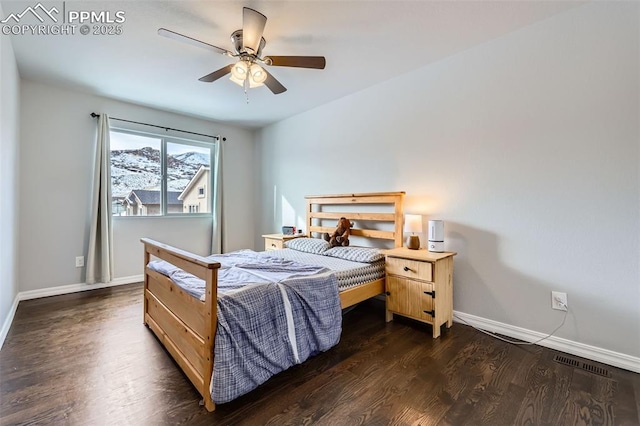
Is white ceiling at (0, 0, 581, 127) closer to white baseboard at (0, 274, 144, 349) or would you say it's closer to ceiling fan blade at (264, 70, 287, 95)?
ceiling fan blade at (264, 70, 287, 95)

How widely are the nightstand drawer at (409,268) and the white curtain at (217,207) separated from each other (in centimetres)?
309

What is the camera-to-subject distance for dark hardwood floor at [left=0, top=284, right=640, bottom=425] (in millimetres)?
1438

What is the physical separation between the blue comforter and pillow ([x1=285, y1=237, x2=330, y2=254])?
2.87ft

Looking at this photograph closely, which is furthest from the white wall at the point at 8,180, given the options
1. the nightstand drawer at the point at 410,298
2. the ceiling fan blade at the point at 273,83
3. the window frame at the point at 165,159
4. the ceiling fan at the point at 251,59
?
the nightstand drawer at the point at 410,298

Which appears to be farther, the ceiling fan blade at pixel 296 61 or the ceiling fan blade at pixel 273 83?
the ceiling fan blade at pixel 273 83

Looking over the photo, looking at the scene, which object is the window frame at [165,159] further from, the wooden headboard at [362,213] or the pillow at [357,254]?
the pillow at [357,254]

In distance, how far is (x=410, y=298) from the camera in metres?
2.47

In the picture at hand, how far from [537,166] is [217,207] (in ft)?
14.0

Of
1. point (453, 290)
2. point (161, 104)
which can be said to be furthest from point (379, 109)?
point (161, 104)

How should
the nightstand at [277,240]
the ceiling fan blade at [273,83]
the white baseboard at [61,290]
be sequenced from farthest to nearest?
the nightstand at [277,240]
the white baseboard at [61,290]
the ceiling fan blade at [273,83]

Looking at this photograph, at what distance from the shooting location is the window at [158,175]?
3.90m

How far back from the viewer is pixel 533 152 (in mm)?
2244

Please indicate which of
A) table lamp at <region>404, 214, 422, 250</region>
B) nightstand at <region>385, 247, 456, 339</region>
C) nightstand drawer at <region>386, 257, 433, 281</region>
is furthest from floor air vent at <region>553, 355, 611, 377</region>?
table lamp at <region>404, 214, 422, 250</region>

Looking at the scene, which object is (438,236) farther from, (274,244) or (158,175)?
(158,175)
